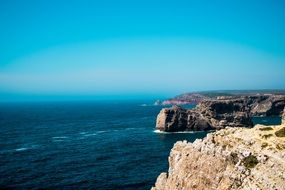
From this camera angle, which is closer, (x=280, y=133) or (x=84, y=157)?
(x=280, y=133)

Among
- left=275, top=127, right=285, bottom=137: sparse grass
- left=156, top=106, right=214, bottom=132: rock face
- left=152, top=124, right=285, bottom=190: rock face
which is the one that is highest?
left=275, top=127, right=285, bottom=137: sparse grass

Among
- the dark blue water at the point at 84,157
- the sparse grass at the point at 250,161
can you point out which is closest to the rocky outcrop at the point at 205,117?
the dark blue water at the point at 84,157

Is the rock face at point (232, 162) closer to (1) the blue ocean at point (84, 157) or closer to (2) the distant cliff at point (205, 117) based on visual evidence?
(1) the blue ocean at point (84, 157)

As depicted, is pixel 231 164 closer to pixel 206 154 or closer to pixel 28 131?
pixel 206 154

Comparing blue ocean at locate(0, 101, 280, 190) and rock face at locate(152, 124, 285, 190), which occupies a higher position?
rock face at locate(152, 124, 285, 190)

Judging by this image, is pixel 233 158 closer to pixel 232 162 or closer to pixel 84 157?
pixel 232 162

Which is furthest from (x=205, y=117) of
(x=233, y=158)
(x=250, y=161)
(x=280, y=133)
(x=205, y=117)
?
(x=250, y=161)

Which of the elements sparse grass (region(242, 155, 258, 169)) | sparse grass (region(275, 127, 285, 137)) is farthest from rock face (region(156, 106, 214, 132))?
sparse grass (region(242, 155, 258, 169))

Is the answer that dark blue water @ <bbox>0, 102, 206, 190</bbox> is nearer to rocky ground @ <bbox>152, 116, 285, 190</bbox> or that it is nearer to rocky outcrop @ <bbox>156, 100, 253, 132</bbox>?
rocky outcrop @ <bbox>156, 100, 253, 132</bbox>
